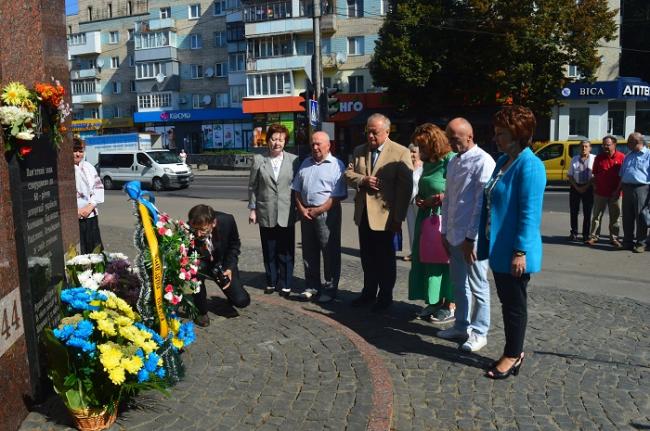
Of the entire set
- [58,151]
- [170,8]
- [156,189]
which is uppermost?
[170,8]

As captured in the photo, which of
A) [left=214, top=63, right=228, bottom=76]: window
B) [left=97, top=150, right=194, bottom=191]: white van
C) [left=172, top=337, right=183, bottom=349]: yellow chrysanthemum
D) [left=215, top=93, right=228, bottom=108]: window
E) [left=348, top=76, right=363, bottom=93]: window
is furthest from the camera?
[left=214, top=63, right=228, bottom=76]: window

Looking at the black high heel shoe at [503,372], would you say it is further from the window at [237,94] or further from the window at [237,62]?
the window at [237,62]

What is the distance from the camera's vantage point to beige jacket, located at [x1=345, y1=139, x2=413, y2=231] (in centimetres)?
579

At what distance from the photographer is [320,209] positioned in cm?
624

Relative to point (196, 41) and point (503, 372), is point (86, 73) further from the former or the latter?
point (503, 372)

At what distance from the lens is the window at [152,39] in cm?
5427

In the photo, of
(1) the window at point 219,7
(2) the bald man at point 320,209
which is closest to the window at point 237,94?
(1) the window at point 219,7

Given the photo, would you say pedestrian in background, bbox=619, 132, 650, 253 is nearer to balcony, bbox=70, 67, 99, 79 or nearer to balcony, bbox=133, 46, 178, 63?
balcony, bbox=133, 46, 178, 63

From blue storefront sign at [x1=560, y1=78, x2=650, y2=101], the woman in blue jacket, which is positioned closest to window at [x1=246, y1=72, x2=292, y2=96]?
blue storefront sign at [x1=560, y1=78, x2=650, y2=101]

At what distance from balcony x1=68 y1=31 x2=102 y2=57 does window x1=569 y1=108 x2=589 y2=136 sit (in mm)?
45336

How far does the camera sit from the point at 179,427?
136 inches

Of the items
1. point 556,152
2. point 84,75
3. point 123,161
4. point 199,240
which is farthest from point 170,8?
point 199,240

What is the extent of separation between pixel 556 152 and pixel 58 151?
20.1 metres

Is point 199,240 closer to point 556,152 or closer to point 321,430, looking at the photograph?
point 321,430
